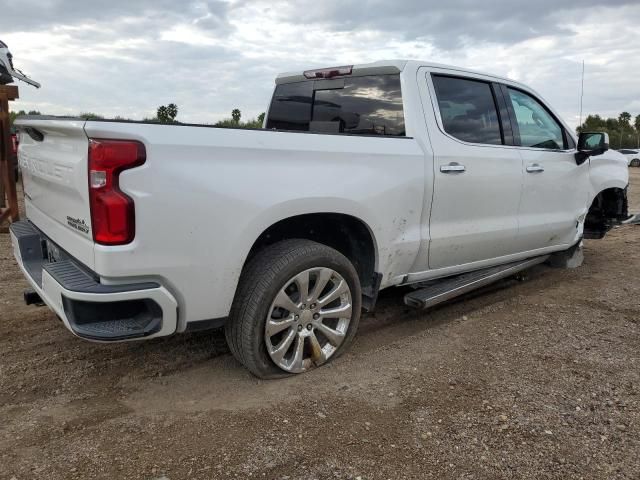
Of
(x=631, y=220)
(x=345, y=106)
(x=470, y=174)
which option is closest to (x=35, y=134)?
(x=345, y=106)

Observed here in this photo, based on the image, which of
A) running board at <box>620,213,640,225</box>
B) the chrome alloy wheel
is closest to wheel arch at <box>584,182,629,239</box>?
running board at <box>620,213,640,225</box>

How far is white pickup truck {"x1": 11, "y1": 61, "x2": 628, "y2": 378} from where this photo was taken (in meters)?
2.50

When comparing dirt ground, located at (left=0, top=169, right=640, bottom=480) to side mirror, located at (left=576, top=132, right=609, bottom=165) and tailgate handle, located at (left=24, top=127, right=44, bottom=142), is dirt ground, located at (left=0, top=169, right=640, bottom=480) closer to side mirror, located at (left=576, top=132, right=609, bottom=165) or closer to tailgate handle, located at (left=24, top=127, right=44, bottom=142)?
tailgate handle, located at (left=24, top=127, right=44, bottom=142)

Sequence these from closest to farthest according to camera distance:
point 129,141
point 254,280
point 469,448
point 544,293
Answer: point 129,141
point 469,448
point 254,280
point 544,293

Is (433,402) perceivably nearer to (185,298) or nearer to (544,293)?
(185,298)

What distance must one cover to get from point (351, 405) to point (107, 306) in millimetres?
1376

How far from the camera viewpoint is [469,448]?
8.55ft

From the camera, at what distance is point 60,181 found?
2830 millimetres

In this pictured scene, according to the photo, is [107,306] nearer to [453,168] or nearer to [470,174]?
[453,168]

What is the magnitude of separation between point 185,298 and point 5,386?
1.34 metres

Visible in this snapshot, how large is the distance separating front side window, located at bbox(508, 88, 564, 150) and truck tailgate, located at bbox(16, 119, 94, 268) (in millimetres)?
3400

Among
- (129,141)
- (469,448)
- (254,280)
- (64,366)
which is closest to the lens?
(129,141)

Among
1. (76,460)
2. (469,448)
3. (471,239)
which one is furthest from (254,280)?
(471,239)

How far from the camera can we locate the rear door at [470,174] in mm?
3768
